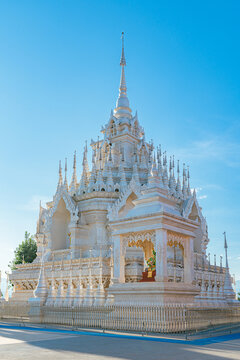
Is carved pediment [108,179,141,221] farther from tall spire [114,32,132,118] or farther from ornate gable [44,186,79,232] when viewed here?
tall spire [114,32,132,118]

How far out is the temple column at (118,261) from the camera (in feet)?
55.0

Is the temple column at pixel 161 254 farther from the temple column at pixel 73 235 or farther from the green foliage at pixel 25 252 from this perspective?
the green foliage at pixel 25 252

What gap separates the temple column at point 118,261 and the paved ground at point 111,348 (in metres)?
4.08

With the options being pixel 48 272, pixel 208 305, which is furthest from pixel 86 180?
pixel 208 305

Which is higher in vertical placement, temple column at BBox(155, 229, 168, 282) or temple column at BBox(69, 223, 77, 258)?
temple column at BBox(69, 223, 77, 258)

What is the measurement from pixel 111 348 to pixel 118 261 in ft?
22.9

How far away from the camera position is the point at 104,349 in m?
9.73

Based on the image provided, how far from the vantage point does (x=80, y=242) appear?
28531 mm

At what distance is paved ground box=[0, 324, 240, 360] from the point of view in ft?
28.7

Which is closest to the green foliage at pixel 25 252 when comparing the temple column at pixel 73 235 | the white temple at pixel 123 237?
the white temple at pixel 123 237

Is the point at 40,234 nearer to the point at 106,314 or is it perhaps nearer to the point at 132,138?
the point at 132,138

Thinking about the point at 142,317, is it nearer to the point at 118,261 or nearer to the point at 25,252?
the point at 118,261

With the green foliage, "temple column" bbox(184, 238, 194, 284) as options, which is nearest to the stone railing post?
"temple column" bbox(184, 238, 194, 284)

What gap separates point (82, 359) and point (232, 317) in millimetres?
11081
